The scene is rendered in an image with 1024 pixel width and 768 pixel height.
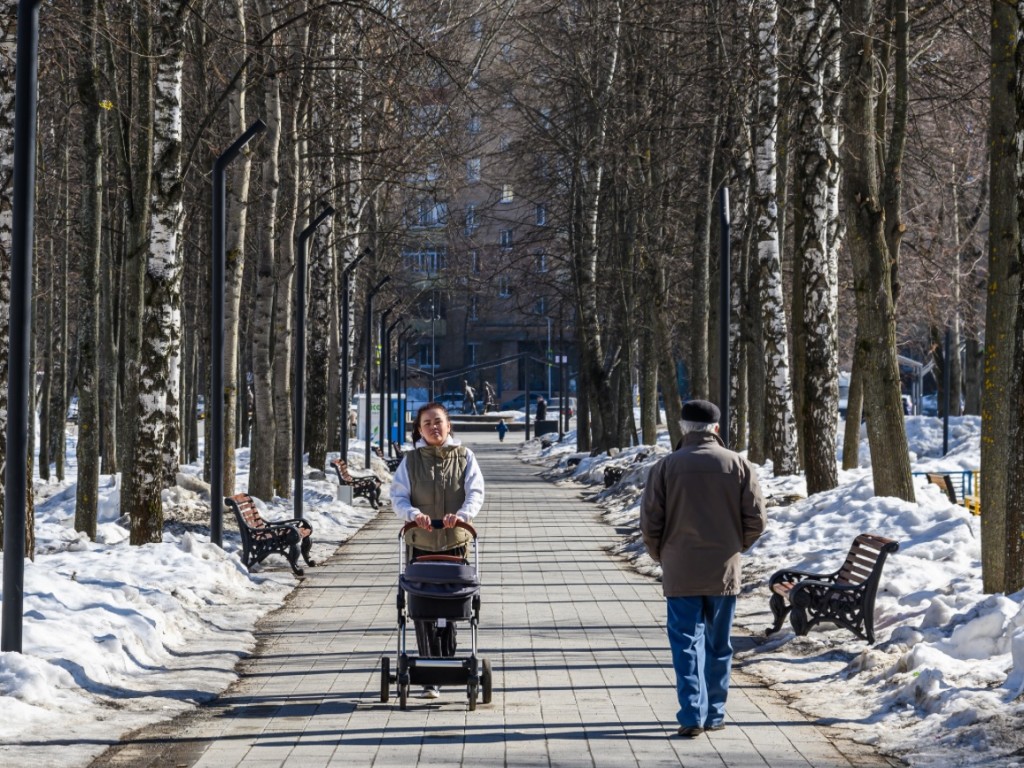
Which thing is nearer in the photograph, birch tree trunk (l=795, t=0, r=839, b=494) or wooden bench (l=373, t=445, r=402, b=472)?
birch tree trunk (l=795, t=0, r=839, b=494)

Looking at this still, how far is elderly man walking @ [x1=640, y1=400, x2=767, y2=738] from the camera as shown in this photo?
894 cm

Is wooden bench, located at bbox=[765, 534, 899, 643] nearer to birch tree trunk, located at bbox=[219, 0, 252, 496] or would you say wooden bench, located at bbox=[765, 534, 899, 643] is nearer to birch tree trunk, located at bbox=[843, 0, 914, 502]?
birch tree trunk, located at bbox=[843, 0, 914, 502]

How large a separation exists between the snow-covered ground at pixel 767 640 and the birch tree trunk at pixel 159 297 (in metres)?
0.76

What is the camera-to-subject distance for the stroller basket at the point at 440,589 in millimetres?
9352

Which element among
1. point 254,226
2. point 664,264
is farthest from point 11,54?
point 254,226

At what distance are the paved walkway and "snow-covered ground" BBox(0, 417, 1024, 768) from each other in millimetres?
316

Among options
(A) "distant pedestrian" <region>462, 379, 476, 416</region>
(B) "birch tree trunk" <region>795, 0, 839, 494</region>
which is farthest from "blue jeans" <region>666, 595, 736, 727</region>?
(A) "distant pedestrian" <region>462, 379, 476, 416</region>

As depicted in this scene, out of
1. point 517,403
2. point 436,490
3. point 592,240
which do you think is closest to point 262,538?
point 436,490

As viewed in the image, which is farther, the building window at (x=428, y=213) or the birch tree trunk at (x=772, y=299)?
the building window at (x=428, y=213)

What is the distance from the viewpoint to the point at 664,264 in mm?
41812

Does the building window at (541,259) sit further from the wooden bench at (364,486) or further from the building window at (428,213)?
the wooden bench at (364,486)

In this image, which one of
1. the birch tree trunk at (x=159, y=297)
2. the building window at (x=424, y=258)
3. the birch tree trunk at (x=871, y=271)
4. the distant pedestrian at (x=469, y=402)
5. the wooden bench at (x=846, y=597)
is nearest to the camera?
the wooden bench at (x=846, y=597)

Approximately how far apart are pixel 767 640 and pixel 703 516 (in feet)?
13.7

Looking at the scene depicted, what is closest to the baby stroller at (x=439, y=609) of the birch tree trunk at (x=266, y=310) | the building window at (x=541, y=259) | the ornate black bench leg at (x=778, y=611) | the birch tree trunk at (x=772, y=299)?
the ornate black bench leg at (x=778, y=611)
